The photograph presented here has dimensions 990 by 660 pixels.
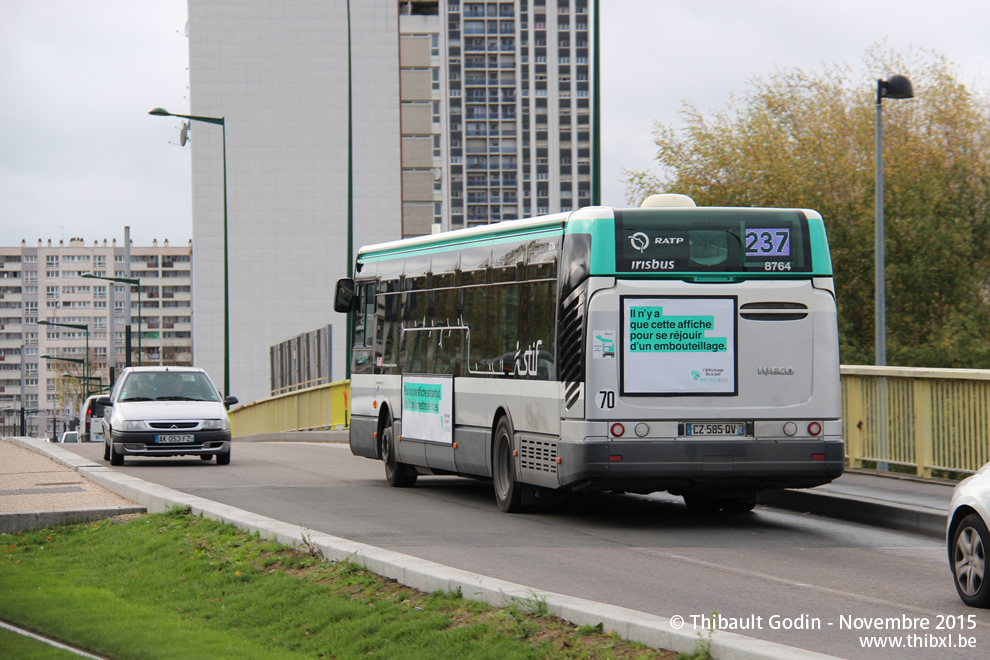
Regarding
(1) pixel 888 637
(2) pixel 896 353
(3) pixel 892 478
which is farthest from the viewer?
(2) pixel 896 353

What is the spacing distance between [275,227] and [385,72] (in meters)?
11.9

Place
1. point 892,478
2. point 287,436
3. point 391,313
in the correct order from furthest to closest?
point 287,436 → point 391,313 → point 892,478

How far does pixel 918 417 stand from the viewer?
52.6ft

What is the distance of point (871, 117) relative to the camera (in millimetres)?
32812

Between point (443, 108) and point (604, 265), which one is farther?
point (443, 108)

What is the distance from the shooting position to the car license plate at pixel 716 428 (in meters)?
12.8

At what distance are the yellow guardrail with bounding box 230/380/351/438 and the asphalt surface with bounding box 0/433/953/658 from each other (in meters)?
12.2

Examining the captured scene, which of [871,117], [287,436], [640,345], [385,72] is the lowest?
[287,436]

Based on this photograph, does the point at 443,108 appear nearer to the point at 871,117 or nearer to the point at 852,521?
the point at 871,117

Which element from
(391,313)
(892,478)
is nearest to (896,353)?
(892,478)

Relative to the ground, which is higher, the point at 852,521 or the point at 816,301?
the point at 816,301

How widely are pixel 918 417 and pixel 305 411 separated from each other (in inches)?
925

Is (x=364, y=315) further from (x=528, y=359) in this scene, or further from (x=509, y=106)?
(x=509, y=106)

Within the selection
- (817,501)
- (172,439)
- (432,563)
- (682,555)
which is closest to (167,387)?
(172,439)
